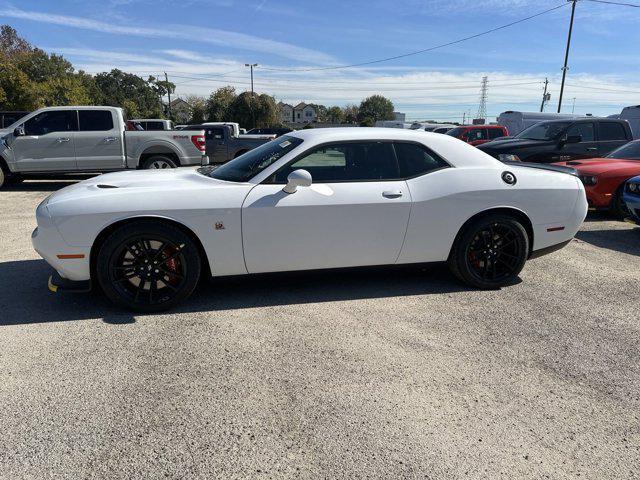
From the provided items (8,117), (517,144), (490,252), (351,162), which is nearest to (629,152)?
(517,144)

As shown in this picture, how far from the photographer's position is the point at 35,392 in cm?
270

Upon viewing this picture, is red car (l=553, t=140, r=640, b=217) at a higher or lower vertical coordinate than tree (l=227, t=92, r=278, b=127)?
lower

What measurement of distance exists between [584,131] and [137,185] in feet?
34.5

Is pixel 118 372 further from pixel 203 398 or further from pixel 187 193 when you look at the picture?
pixel 187 193

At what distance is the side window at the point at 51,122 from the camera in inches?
404

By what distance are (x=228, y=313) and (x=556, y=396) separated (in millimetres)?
2472

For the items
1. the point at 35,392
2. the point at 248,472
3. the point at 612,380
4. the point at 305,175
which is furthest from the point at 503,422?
the point at 35,392

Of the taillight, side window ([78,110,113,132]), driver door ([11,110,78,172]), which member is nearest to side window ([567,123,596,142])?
the taillight

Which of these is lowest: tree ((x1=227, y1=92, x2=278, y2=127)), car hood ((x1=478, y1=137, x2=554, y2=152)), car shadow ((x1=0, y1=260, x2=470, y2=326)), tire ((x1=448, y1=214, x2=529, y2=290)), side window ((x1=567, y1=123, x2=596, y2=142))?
car shadow ((x1=0, y1=260, x2=470, y2=326))

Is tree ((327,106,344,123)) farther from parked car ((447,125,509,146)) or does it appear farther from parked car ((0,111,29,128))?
parked car ((0,111,29,128))

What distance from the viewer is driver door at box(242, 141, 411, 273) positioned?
3.80 metres

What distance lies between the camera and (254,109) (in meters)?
62.8

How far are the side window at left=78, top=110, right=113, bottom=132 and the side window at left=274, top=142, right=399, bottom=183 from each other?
833cm

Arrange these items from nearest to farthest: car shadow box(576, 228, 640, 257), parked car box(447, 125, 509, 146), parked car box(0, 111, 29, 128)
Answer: car shadow box(576, 228, 640, 257) → parked car box(447, 125, 509, 146) → parked car box(0, 111, 29, 128)
